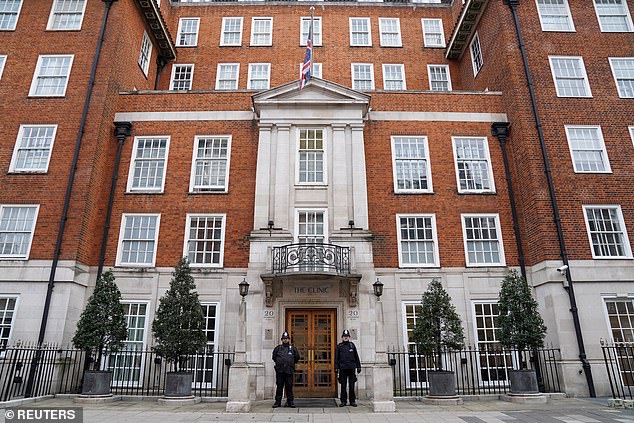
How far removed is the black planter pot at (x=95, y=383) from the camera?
1375cm

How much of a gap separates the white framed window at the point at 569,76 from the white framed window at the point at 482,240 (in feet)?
21.9

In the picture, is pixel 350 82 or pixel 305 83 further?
pixel 350 82

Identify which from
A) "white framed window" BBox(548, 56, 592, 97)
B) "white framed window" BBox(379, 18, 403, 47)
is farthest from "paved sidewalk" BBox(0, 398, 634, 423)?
"white framed window" BBox(379, 18, 403, 47)

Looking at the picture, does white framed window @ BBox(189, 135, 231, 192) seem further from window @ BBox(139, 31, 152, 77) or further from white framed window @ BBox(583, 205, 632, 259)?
white framed window @ BBox(583, 205, 632, 259)

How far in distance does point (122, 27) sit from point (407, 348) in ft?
65.2

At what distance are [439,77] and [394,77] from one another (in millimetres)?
2799

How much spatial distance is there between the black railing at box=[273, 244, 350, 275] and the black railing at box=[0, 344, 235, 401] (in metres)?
3.78

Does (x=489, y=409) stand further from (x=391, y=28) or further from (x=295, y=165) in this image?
(x=391, y=28)

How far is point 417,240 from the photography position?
714 inches

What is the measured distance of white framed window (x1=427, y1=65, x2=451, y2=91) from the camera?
84.7 feet

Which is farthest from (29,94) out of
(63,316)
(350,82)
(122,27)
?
(350,82)

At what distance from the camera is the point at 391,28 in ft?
90.3

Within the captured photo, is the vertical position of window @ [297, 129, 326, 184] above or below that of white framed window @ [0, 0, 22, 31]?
below

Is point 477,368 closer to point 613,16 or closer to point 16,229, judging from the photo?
point 613,16
